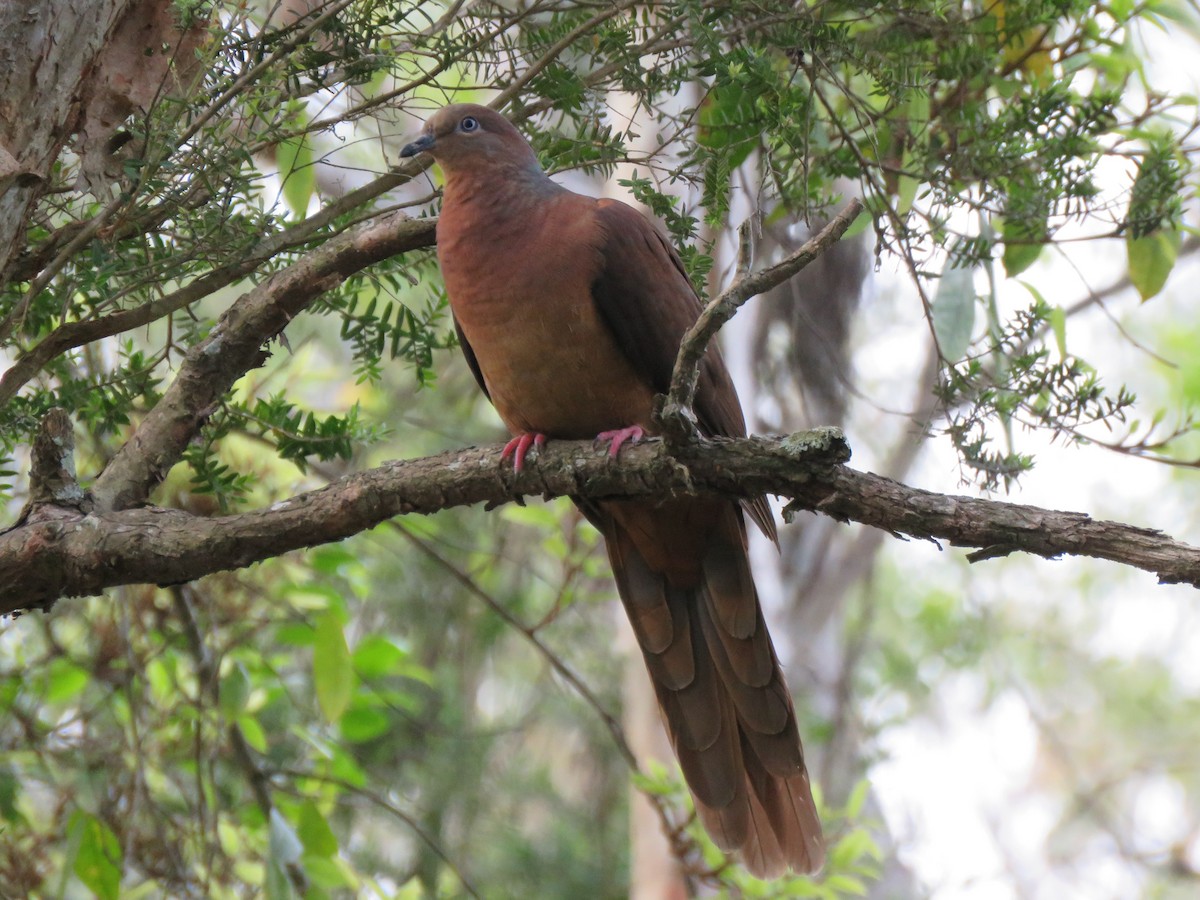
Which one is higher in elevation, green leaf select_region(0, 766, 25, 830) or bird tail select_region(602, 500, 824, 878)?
bird tail select_region(602, 500, 824, 878)

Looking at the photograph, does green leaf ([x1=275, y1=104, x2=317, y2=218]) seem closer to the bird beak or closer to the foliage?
the foliage

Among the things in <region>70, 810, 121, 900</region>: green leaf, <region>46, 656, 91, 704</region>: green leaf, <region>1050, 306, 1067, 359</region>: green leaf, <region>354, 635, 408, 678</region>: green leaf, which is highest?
<region>1050, 306, 1067, 359</region>: green leaf

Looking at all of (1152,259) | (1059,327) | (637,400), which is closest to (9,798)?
A: (637,400)

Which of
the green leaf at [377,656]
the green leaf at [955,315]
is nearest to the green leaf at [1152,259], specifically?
the green leaf at [955,315]

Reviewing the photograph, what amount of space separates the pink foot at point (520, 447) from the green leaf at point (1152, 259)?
1.79 m

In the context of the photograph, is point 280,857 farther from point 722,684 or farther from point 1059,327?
point 1059,327

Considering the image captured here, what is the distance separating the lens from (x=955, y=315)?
3449 mm

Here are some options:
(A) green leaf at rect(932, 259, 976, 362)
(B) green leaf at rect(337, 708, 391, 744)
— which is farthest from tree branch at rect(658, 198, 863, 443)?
(B) green leaf at rect(337, 708, 391, 744)

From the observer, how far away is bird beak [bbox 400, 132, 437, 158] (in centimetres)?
332

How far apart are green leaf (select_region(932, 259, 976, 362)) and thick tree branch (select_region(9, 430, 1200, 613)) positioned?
130cm

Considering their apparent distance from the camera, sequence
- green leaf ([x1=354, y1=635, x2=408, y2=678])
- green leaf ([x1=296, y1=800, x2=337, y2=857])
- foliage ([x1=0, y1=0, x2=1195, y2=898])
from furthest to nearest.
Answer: green leaf ([x1=354, y1=635, x2=408, y2=678]) → green leaf ([x1=296, y1=800, x2=337, y2=857]) → foliage ([x1=0, y1=0, x2=1195, y2=898])

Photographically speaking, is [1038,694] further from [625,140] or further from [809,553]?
[625,140]

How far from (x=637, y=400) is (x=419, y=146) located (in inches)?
38.9

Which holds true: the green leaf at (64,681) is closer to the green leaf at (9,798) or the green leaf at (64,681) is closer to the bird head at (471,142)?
the green leaf at (9,798)
